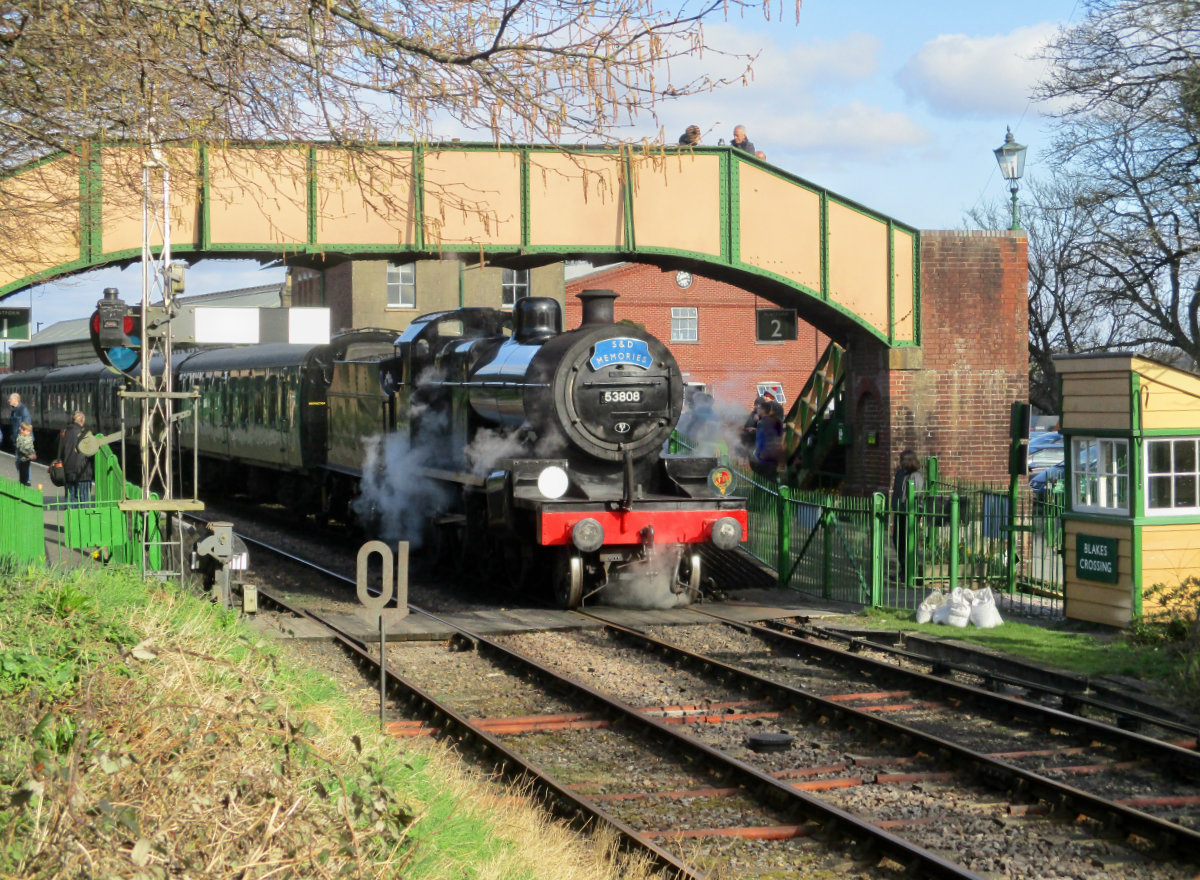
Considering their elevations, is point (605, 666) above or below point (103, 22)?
below

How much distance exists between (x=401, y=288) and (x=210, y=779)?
1476 inches

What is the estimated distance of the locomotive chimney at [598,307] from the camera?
13617mm

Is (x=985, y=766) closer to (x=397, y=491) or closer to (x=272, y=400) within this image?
(x=397, y=491)

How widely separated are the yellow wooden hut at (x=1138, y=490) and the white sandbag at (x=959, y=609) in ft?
3.50

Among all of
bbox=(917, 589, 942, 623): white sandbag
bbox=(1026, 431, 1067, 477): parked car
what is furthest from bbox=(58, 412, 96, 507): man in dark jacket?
bbox=(1026, 431, 1067, 477): parked car

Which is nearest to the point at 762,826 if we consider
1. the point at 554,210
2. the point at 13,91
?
the point at 13,91

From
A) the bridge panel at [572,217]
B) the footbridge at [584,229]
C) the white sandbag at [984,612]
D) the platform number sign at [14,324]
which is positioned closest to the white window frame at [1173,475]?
the white sandbag at [984,612]

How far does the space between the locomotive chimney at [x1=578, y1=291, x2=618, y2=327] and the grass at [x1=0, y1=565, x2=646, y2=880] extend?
20.8 ft

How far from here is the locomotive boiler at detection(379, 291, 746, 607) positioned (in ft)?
42.5

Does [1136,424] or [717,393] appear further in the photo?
[717,393]

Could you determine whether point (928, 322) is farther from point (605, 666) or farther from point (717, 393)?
point (717, 393)

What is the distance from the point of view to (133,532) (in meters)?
13.6

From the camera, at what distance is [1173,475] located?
11.9m

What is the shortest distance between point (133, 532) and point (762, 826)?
8.85 m
